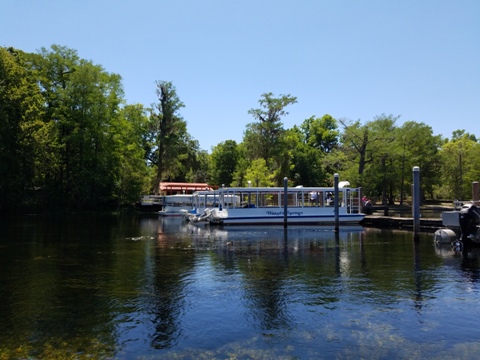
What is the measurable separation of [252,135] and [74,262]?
49.7 meters

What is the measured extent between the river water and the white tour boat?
15270mm

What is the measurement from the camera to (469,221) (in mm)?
21984

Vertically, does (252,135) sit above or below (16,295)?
above

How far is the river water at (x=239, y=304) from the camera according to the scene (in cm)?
823

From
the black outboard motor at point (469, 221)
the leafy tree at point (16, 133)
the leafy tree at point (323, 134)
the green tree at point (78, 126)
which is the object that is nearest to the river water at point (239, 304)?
the black outboard motor at point (469, 221)

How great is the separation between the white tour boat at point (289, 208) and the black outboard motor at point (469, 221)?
1472 centimetres

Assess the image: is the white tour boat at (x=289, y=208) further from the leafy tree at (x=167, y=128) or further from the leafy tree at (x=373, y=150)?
the leafy tree at (x=167, y=128)

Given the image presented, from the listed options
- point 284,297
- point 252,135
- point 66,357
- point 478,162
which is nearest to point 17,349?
point 66,357

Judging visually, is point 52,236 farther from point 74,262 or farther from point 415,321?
point 415,321

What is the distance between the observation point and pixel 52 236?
2759 centimetres

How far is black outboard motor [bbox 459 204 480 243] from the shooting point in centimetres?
2155

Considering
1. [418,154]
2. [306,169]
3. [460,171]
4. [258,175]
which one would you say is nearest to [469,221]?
[258,175]

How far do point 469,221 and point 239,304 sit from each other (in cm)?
1605

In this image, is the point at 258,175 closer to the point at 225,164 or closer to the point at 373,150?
the point at 373,150
